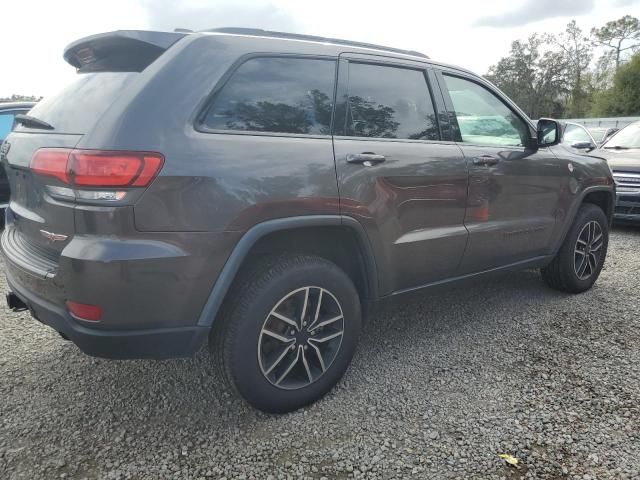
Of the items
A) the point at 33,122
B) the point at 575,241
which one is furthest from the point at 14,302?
the point at 575,241

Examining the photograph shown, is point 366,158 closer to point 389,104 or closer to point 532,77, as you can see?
point 389,104

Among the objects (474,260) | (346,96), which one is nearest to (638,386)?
(474,260)

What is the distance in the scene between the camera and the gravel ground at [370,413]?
7.04 feet

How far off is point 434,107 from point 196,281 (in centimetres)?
188

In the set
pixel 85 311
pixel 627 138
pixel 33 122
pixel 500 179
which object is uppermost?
pixel 33 122

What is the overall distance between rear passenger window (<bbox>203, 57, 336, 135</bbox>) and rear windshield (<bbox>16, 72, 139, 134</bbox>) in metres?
0.41

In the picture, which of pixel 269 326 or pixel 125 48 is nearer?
pixel 125 48

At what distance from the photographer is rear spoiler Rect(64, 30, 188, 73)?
2188 millimetres

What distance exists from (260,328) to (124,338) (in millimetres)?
587

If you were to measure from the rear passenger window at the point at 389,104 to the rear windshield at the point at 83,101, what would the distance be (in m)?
1.13

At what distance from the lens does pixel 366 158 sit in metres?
2.53

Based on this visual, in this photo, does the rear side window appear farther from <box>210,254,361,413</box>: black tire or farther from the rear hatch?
<box>210,254,361,413</box>: black tire

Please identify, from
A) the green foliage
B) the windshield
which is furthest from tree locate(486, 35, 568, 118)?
the windshield

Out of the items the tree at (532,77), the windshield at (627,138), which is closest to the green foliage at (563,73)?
the tree at (532,77)
